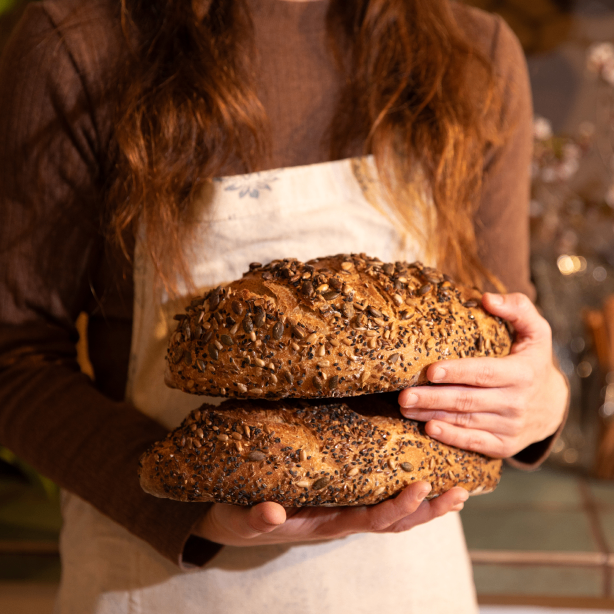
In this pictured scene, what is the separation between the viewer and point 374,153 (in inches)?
39.9

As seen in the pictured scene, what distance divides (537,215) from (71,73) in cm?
234

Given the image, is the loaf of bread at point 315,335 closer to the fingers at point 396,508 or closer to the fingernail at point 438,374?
the fingernail at point 438,374

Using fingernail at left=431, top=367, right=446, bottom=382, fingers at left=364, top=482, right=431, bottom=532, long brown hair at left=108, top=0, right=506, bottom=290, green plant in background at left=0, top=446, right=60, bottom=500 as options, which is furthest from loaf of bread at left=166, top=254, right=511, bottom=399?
green plant in background at left=0, top=446, right=60, bottom=500

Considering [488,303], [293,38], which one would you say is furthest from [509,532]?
[293,38]

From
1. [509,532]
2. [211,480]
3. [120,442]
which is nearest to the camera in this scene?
[211,480]

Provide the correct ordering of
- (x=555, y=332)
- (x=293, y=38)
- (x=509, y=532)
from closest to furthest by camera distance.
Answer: (x=293, y=38), (x=509, y=532), (x=555, y=332)

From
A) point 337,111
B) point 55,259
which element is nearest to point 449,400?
point 337,111

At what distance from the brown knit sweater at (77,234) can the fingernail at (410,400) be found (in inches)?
14.7

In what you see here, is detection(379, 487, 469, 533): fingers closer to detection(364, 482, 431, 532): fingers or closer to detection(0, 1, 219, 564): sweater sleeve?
detection(364, 482, 431, 532): fingers

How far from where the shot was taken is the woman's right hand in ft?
2.35

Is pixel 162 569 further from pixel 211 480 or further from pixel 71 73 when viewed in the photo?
pixel 71 73

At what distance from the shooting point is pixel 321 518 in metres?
0.82

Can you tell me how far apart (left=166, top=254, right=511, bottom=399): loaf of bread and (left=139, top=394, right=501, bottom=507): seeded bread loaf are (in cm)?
5

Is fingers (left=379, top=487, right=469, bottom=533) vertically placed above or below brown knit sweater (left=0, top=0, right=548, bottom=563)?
below
